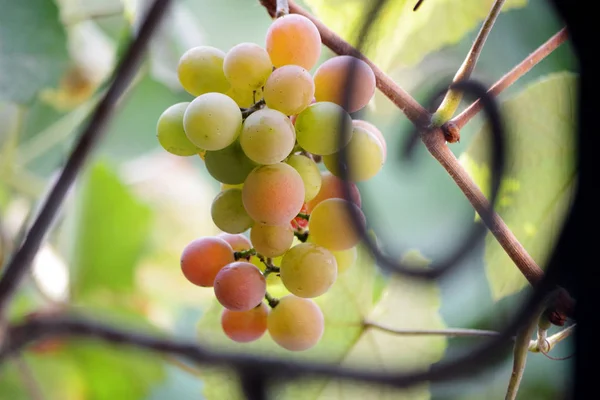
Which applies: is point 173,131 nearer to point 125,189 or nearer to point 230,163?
point 230,163

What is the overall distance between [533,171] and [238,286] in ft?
0.73

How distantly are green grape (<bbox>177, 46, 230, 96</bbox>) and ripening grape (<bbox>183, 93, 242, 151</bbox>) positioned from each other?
0.13ft

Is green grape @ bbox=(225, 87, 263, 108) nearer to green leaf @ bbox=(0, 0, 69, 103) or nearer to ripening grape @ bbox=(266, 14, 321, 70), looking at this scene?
ripening grape @ bbox=(266, 14, 321, 70)

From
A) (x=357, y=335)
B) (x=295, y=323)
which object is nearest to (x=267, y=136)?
(x=295, y=323)

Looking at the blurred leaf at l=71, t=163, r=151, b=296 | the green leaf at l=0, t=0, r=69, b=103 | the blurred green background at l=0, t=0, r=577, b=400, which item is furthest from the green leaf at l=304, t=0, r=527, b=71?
the blurred leaf at l=71, t=163, r=151, b=296

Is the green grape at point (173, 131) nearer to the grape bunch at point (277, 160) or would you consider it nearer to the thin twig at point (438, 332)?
the grape bunch at point (277, 160)

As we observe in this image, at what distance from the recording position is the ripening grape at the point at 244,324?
0.34m

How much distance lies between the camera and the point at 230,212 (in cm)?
33

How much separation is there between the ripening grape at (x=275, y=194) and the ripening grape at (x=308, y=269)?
0.03 m

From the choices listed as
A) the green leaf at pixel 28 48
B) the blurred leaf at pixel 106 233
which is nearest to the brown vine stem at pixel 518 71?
the green leaf at pixel 28 48

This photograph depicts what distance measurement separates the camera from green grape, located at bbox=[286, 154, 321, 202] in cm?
32

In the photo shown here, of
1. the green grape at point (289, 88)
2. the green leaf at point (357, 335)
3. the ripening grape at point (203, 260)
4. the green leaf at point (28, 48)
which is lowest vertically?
the green leaf at point (28, 48)

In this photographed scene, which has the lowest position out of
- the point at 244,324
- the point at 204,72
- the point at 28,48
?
the point at 28,48

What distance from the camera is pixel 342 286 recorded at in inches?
18.0
